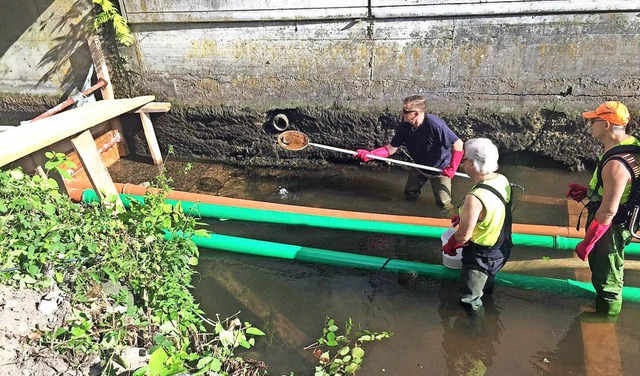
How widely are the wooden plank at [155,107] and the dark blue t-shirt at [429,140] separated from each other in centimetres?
399

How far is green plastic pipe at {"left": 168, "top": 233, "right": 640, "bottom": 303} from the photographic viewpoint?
4.29m

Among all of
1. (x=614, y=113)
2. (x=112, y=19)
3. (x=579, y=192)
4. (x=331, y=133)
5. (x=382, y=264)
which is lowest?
(x=382, y=264)

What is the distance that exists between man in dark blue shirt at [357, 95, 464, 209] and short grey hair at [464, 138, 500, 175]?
185 centimetres

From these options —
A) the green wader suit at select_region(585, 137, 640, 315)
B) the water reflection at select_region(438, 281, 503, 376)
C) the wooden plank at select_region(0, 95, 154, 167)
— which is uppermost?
the wooden plank at select_region(0, 95, 154, 167)

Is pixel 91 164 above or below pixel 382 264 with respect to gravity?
above

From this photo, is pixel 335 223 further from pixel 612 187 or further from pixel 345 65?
pixel 612 187

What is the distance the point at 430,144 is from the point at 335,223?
1.54 m

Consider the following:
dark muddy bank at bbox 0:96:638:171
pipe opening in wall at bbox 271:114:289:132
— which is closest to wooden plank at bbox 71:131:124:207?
dark muddy bank at bbox 0:96:638:171

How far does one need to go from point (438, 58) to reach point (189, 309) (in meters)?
4.90

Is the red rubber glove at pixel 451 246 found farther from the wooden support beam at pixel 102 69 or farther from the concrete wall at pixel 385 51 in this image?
the wooden support beam at pixel 102 69

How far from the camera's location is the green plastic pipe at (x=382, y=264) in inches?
169

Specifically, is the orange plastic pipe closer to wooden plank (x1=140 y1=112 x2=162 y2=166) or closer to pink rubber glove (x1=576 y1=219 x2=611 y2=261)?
pink rubber glove (x1=576 y1=219 x2=611 y2=261)

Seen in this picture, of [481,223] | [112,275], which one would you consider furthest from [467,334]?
[112,275]

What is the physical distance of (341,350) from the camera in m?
3.75
